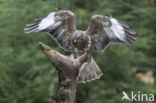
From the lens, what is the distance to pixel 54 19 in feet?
9.27

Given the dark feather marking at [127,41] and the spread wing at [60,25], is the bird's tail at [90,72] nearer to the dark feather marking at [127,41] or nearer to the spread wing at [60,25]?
the spread wing at [60,25]

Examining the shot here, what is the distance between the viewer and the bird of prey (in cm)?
275

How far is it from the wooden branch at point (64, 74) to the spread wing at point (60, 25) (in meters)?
0.51

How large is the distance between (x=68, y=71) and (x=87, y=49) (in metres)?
0.51

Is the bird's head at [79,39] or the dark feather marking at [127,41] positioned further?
the dark feather marking at [127,41]

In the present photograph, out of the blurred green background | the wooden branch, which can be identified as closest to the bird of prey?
the wooden branch

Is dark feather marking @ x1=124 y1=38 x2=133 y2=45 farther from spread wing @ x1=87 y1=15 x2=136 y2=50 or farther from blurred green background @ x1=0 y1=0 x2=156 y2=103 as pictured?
blurred green background @ x1=0 y1=0 x2=156 y2=103

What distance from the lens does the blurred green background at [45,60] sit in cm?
529

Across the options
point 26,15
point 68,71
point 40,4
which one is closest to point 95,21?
point 68,71

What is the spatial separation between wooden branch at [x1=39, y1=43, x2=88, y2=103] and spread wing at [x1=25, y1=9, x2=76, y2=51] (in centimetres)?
51

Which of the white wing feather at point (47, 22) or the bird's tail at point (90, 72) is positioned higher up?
the white wing feather at point (47, 22)

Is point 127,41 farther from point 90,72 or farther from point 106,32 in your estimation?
point 90,72

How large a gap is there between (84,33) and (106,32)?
0.81ft

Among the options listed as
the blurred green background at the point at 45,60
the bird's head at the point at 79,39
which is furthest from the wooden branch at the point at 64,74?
the blurred green background at the point at 45,60
